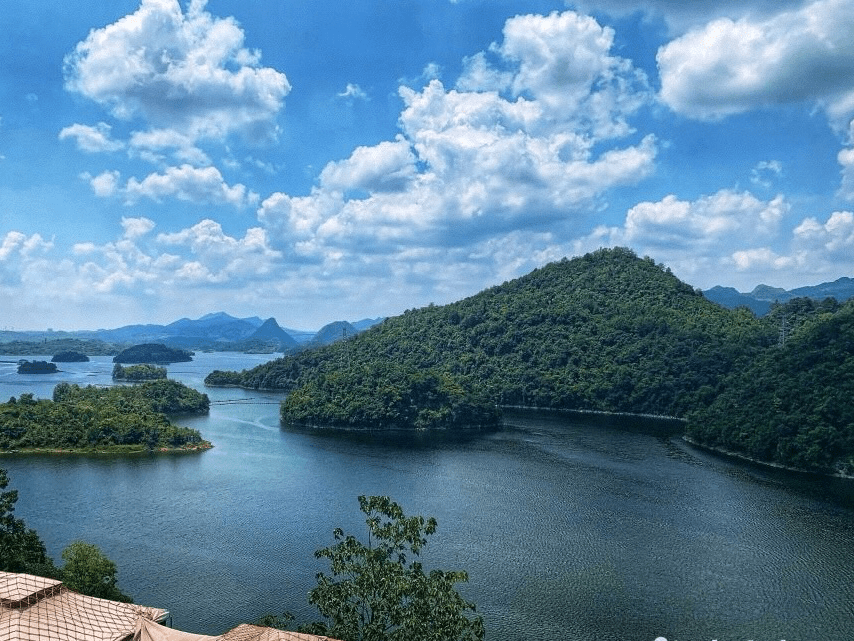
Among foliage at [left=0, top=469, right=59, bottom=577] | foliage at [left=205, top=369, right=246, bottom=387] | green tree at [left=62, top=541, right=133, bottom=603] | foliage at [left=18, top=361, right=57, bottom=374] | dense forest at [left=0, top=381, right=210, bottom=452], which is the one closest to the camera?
foliage at [left=0, top=469, right=59, bottom=577]

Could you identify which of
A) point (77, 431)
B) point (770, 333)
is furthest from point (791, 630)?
point (770, 333)

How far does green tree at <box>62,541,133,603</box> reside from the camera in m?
22.2

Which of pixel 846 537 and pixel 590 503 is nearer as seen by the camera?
pixel 846 537

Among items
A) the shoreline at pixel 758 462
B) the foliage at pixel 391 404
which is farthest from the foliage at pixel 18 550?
the shoreline at pixel 758 462

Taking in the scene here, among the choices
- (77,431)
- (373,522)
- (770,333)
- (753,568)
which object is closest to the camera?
(373,522)

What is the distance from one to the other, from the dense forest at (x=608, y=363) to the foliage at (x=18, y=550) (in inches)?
2005

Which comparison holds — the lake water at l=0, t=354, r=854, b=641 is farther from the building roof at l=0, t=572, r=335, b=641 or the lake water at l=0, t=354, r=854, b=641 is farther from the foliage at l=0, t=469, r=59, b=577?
the building roof at l=0, t=572, r=335, b=641

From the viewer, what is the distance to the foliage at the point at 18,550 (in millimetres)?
21391

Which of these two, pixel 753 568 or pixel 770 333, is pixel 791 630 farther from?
pixel 770 333

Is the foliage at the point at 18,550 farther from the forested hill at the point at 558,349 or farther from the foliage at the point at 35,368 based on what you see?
the foliage at the point at 35,368

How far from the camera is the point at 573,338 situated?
342 feet

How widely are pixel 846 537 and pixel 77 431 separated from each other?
60.9 metres

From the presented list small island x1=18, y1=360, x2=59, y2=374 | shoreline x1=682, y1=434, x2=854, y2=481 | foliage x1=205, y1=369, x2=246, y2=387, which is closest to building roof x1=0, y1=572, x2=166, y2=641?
shoreline x1=682, y1=434, x2=854, y2=481

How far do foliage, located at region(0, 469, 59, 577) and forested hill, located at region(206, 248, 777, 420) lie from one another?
51.1 meters
